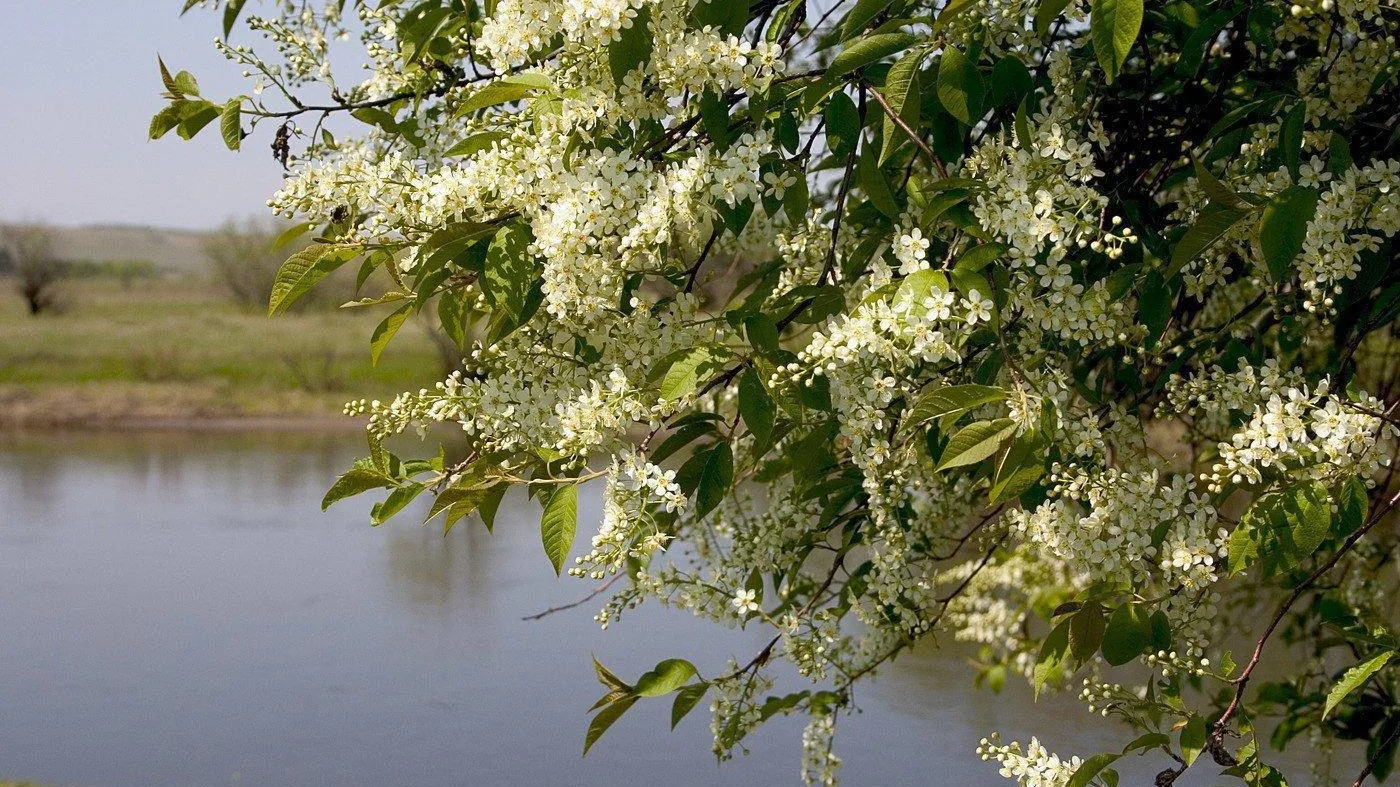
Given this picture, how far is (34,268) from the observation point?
30.4m

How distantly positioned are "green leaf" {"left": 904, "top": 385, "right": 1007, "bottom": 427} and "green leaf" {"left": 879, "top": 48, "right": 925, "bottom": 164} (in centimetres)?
27

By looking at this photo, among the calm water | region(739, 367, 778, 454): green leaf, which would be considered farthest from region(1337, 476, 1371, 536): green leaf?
the calm water

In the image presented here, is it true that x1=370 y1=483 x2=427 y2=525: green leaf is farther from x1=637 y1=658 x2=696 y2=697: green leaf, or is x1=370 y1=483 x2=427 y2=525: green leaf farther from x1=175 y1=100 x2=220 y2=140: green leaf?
x1=175 y1=100 x2=220 y2=140: green leaf

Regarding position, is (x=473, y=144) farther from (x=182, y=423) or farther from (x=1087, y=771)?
(x=182, y=423)

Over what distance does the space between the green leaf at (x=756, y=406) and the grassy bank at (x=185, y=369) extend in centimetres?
1846

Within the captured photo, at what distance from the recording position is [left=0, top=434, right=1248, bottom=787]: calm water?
6254 mm

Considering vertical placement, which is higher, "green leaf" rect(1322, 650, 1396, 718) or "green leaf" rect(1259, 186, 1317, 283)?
"green leaf" rect(1259, 186, 1317, 283)

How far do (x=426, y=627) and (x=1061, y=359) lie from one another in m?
7.91

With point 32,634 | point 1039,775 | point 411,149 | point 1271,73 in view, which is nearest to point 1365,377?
point 1271,73

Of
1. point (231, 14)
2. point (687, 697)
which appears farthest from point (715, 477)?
point (231, 14)

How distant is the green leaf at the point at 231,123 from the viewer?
1.78 meters

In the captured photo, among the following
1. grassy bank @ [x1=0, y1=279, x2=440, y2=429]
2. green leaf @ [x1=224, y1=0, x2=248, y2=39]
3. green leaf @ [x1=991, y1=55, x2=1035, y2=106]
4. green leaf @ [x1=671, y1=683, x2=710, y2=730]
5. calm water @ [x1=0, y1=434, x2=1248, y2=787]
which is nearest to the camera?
green leaf @ [x1=991, y1=55, x2=1035, y2=106]

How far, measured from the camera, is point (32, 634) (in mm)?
8820

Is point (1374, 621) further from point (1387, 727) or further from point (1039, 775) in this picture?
point (1039, 775)
